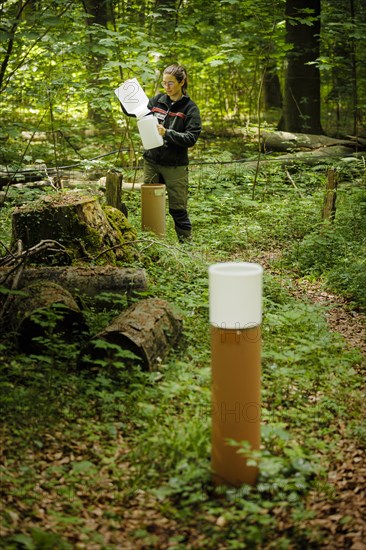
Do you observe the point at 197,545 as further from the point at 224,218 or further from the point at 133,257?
the point at 224,218

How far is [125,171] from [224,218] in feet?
8.12

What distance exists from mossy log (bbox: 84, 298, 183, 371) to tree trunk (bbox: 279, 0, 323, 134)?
10.3 m

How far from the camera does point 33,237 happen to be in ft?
20.6

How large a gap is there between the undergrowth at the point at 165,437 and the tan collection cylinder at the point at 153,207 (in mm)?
1347

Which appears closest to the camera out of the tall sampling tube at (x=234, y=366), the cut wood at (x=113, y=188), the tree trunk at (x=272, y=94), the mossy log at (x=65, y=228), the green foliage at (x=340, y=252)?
the tall sampling tube at (x=234, y=366)

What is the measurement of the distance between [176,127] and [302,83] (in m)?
7.69

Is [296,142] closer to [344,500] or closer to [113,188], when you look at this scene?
[113,188]

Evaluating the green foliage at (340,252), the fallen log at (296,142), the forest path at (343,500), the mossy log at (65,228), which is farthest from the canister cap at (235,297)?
the fallen log at (296,142)

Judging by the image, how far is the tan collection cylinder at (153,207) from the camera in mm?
7477

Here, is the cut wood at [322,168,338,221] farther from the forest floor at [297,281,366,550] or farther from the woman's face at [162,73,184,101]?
the forest floor at [297,281,366,550]

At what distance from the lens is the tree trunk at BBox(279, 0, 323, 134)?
13.8m

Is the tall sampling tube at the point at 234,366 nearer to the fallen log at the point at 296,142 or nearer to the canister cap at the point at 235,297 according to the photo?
the canister cap at the point at 235,297

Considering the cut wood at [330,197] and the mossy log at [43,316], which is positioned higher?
the cut wood at [330,197]

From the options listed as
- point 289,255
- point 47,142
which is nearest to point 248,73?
point 47,142
